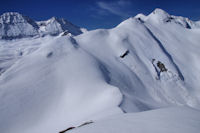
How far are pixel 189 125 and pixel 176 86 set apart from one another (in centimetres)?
2407

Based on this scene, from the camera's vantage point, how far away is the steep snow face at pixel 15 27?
162125 millimetres

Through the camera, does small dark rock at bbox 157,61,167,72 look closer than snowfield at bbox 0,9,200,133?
No

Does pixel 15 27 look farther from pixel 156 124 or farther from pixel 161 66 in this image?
pixel 156 124

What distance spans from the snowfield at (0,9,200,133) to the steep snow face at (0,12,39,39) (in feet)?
535

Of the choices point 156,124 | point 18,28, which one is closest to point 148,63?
point 156,124

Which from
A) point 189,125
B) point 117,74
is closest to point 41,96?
point 117,74

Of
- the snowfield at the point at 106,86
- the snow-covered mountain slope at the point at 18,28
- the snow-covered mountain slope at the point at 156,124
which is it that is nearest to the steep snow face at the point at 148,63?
the snowfield at the point at 106,86

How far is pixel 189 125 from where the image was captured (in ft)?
14.0

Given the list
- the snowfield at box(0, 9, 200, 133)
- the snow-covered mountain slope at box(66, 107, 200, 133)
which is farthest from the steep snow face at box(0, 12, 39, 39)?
the snow-covered mountain slope at box(66, 107, 200, 133)

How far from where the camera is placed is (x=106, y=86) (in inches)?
631

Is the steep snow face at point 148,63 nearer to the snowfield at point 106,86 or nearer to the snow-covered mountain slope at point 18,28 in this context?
the snowfield at point 106,86

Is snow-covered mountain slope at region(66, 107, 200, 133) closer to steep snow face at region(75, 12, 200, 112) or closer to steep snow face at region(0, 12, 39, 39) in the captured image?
steep snow face at region(75, 12, 200, 112)

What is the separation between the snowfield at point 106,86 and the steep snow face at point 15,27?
163 metres

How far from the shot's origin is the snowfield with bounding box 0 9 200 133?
17.5 feet
